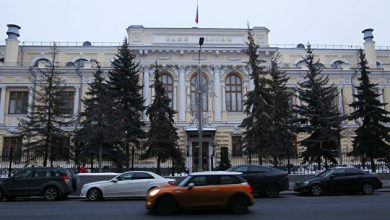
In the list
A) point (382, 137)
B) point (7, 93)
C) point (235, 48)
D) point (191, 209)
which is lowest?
point (191, 209)

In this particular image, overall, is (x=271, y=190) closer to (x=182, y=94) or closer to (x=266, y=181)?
(x=266, y=181)

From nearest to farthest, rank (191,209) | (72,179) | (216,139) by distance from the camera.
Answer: (191,209), (72,179), (216,139)

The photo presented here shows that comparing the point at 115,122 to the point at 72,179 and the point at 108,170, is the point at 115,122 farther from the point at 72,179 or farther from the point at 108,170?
the point at 72,179

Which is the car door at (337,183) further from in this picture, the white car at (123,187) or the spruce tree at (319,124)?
the spruce tree at (319,124)

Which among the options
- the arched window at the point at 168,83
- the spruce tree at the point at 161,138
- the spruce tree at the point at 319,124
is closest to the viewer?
the spruce tree at the point at 161,138

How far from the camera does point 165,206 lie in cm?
1118

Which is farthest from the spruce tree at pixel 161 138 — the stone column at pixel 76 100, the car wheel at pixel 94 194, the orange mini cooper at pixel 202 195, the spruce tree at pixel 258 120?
the orange mini cooper at pixel 202 195

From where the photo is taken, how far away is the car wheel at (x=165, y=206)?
36.6 ft

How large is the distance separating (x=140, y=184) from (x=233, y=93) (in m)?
23.1

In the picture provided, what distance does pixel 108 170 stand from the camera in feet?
87.7

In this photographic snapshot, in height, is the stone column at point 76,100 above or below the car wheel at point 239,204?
above

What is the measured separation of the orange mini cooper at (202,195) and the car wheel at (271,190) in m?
5.76

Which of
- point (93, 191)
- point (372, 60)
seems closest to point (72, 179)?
point (93, 191)

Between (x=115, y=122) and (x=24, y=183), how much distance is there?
28.5 ft
